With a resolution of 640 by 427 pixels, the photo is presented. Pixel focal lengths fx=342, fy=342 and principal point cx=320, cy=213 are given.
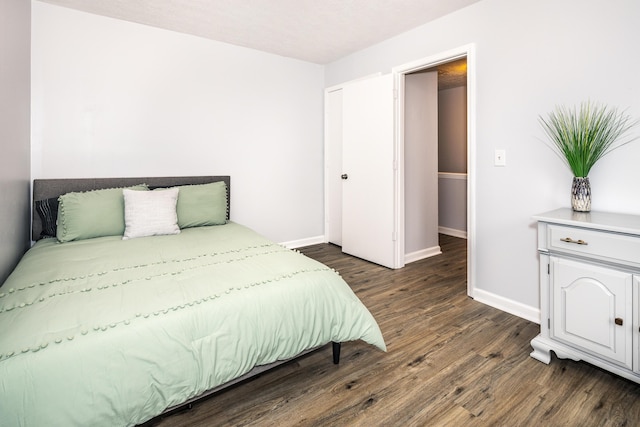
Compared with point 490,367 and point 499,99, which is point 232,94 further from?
→ point 490,367

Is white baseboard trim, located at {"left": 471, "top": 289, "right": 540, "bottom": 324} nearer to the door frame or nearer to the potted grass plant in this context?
the door frame

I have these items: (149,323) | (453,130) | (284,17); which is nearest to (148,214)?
(149,323)

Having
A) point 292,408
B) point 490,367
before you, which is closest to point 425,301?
point 490,367

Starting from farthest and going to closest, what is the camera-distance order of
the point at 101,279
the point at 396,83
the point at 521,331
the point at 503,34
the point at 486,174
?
the point at 396,83 → the point at 486,174 → the point at 503,34 → the point at 521,331 → the point at 101,279

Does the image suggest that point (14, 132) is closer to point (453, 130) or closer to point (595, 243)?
point (595, 243)

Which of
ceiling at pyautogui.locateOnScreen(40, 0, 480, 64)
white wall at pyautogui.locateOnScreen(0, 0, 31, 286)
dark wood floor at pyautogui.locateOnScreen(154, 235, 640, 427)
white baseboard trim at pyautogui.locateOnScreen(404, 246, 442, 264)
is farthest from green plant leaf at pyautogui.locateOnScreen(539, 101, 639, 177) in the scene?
white wall at pyautogui.locateOnScreen(0, 0, 31, 286)

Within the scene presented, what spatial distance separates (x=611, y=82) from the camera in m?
2.03

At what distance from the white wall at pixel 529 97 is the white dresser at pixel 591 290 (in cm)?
39

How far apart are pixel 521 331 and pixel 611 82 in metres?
1.64

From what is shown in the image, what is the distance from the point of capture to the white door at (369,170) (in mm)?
3566

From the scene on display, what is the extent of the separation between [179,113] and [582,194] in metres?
3.50

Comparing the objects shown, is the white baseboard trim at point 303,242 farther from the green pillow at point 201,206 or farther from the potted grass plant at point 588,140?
the potted grass plant at point 588,140

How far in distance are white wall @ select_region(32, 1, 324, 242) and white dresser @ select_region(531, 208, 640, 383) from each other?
3009mm

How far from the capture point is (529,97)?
95.5 inches
